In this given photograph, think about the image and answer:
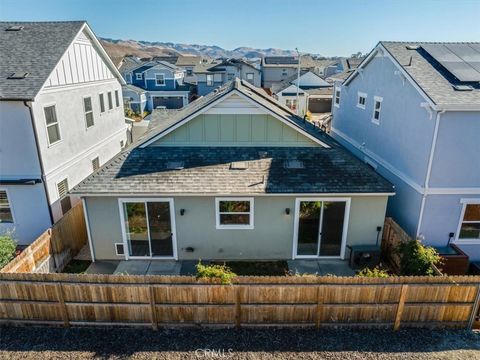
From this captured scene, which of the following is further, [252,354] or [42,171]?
[42,171]

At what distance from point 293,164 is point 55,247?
8534 mm

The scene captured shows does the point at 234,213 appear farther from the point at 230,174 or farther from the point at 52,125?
the point at 52,125

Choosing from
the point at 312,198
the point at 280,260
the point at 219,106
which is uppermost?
the point at 219,106

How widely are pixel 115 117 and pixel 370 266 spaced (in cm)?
1615

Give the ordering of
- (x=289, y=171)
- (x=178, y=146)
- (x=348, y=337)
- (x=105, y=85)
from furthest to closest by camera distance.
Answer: (x=105, y=85), (x=178, y=146), (x=289, y=171), (x=348, y=337)

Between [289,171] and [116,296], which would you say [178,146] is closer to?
[289,171]

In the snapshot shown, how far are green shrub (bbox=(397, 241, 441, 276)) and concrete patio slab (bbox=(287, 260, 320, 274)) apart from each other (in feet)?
8.65

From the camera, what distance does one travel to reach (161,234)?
1127cm

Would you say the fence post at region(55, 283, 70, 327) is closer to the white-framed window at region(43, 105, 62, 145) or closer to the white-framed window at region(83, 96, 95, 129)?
the white-framed window at region(43, 105, 62, 145)

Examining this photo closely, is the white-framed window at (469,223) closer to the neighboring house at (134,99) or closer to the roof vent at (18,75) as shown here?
the roof vent at (18,75)

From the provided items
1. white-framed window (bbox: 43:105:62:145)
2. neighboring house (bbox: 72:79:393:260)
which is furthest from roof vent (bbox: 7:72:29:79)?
neighboring house (bbox: 72:79:393:260)

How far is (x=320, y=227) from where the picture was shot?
442 inches

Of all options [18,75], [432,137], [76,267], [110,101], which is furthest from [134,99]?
[432,137]

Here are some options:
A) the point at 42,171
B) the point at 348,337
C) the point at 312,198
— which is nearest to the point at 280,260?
the point at 312,198
